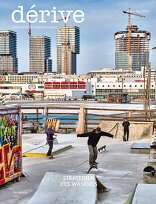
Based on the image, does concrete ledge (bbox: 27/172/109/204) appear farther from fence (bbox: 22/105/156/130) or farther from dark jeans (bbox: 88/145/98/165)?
fence (bbox: 22/105/156/130)

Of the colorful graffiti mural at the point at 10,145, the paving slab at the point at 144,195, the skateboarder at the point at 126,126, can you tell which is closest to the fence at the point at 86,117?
the skateboarder at the point at 126,126

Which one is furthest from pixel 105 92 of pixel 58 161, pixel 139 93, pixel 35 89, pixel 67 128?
pixel 58 161

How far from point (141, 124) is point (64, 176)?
14.8 meters

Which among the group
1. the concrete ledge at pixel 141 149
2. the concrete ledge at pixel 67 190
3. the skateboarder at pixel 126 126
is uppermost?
the skateboarder at pixel 126 126

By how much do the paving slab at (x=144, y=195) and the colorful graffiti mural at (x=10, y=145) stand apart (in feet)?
15.7

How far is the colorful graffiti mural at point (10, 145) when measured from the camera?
1079cm

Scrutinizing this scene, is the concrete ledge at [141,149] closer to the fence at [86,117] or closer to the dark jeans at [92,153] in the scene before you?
the dark jeans at [92,153]

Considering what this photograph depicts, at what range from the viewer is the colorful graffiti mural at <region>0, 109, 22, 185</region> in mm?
10789

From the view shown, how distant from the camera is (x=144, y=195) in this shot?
7.18 m

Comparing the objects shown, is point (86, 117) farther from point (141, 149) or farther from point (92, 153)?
point (92, 153)

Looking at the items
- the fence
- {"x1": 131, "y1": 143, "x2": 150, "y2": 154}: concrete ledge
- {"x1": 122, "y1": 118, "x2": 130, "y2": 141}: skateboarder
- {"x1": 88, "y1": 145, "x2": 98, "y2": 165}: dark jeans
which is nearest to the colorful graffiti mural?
{"x1": 88, "y1": 145, "x2": 98, "y2": 165}: dark jeans

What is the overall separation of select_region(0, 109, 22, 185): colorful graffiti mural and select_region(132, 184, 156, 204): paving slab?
4.80 meters

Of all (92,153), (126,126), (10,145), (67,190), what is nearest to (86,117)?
(126,126)

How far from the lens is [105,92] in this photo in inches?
7515
